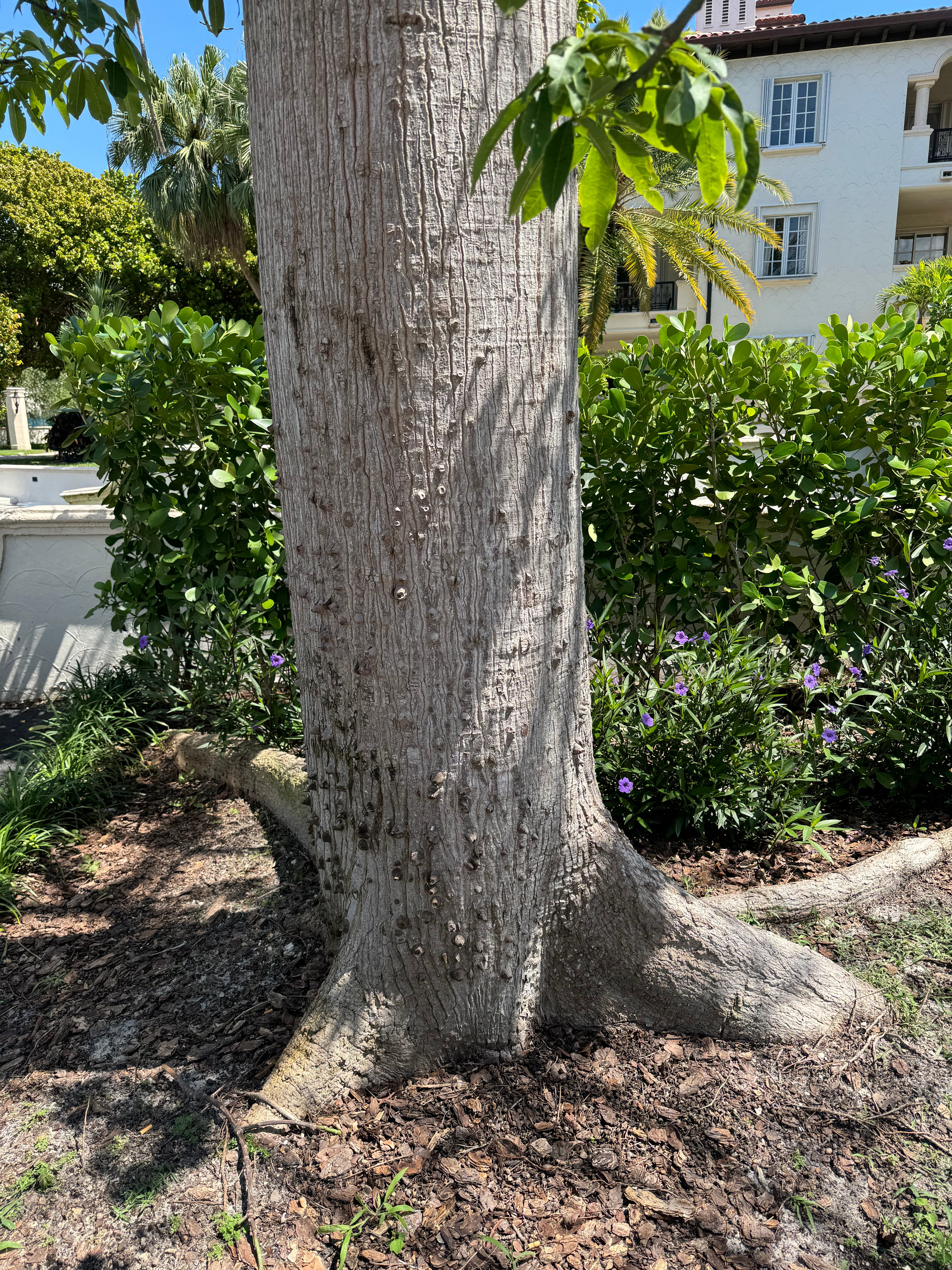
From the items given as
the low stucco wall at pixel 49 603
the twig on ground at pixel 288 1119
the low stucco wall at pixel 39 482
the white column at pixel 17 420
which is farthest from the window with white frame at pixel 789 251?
the white column at pixel 17 420

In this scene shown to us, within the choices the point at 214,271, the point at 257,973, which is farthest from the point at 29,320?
the point at 257,973

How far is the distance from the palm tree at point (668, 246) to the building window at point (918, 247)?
815 centimetres

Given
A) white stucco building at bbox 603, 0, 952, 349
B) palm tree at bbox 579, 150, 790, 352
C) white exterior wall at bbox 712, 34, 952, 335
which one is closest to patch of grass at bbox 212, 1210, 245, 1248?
palm tree at bbox 579, 150, 790, 352

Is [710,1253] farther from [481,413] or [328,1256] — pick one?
[481,413]

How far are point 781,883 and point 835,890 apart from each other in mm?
212

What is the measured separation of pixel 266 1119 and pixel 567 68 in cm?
210

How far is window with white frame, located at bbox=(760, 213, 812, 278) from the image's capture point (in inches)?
824

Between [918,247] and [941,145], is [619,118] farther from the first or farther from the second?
[918,247]

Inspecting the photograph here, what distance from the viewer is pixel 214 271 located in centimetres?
2438

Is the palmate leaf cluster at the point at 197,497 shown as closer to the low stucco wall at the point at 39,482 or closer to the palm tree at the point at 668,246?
the palm tree at the point at 668,246

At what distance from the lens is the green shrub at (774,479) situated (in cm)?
334

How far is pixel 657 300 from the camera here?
22.3 m

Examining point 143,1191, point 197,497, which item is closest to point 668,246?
point 197,497

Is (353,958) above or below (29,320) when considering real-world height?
below
